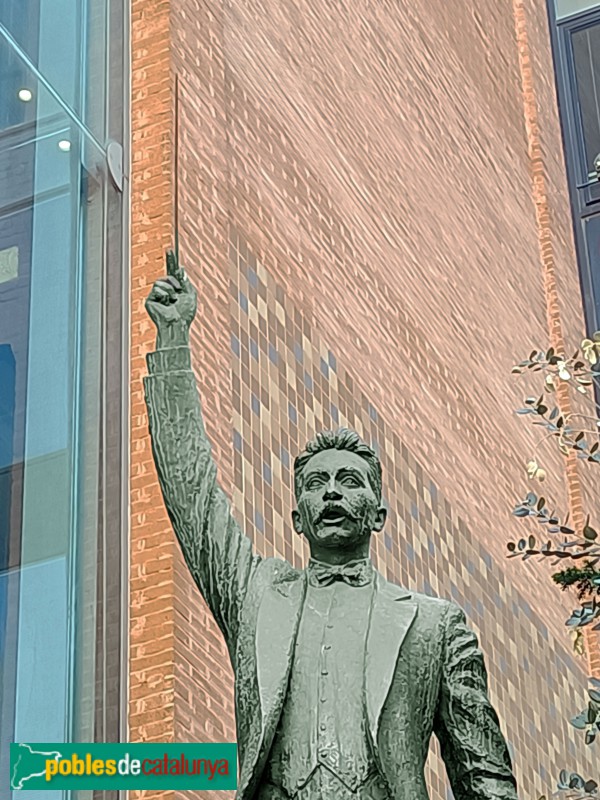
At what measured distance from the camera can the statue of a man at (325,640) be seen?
489 centimetres

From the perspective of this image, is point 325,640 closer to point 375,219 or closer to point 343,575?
point 343,575

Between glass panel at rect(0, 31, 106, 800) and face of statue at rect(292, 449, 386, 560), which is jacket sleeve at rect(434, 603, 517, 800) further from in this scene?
glass panel at rect(0, 31, 106, 800)

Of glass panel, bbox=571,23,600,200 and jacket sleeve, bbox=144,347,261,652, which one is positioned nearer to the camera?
jacket sleeve, bbox=144,347,261,652

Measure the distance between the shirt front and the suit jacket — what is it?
0.09 feet

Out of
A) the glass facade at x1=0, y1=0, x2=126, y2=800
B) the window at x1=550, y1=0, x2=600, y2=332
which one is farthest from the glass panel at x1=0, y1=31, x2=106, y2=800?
the window at x1=550, y1=0, x2=600, y2=332

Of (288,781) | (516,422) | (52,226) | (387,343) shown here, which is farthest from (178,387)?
(516,422)

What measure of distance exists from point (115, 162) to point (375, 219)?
4018 millimetres

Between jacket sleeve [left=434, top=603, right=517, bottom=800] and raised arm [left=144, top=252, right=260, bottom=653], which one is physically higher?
raised arm [left=144, top=252, right=260, bottom=653]

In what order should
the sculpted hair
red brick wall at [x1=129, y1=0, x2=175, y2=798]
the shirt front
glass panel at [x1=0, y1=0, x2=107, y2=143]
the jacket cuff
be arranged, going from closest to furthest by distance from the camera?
the shirt front → the sculpted hair → the jacket cuff → red brick wall at [x1=129, y1=0, x2=175, y2=798] → glass panel at [x1=0, y1=0, x2=107, y2=143]

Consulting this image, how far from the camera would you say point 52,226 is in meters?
11.9

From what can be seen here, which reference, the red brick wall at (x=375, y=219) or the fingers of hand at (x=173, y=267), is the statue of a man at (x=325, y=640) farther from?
the red brick wall at (x=375, y=219)

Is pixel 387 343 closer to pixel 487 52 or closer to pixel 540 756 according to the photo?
pixel 540 756

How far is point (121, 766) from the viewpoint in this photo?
35.0 ft

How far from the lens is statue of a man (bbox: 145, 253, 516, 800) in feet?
16.0
